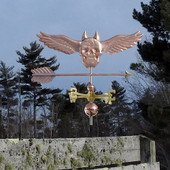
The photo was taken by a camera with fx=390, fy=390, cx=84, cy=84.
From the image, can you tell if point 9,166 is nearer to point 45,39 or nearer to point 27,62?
point 45,39

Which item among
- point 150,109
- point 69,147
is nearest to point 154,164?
point 69,147

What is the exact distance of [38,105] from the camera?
2744 centimetres

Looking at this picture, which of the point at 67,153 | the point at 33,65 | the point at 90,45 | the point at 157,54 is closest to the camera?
the point at 67,153

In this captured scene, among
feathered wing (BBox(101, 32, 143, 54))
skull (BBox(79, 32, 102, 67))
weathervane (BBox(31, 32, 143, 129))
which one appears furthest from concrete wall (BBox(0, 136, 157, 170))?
feathered wing (BBox(101, 32, 143, 54))

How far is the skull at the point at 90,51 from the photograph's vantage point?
5422 mm

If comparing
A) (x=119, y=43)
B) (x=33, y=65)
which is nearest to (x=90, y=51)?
(x=119, y=43)

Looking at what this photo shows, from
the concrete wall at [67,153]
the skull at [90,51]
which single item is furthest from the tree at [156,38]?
the concrete wall at [67,153]

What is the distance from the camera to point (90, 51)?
543 centimetres

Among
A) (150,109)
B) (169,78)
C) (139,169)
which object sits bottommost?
(139,169)

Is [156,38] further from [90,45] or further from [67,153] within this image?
[67,153]

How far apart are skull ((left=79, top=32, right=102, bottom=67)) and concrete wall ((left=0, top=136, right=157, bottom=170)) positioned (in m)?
2.13

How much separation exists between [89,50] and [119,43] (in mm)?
519

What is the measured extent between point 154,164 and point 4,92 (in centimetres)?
2635

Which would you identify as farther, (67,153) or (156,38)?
(156,38)
